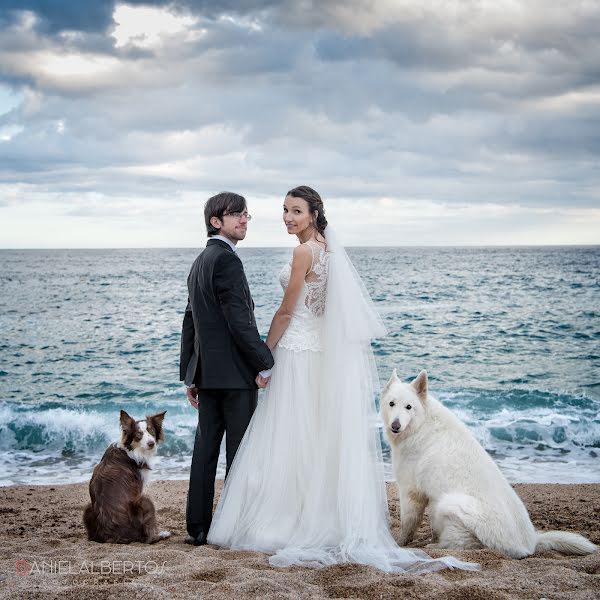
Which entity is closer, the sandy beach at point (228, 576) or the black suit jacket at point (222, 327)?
the sandy beach at point (228, 576)

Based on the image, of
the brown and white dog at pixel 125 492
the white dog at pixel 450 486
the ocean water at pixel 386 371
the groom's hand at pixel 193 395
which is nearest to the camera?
the white dog at pixel 450 486

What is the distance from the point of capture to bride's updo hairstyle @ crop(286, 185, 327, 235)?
4445mm

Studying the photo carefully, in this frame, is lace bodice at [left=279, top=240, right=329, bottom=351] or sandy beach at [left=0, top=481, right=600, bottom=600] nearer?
sandy beach at [left=0, top=481, right=600, bottom=600]

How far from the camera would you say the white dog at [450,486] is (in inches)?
165

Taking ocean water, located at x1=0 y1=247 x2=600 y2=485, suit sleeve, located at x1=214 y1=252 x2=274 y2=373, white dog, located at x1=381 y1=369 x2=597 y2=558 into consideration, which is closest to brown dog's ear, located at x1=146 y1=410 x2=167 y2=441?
suit sleeve, located at x1=214 y1=252 x2=274 y2=373

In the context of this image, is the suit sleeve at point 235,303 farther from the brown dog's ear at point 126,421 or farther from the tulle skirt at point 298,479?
the brown dog's ear at point 126,421

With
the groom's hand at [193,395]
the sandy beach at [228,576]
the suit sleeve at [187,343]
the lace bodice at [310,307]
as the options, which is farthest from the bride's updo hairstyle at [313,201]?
the sandy beach at [228,576]

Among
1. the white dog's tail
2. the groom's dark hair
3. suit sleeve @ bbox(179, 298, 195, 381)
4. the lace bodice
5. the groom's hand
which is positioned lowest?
the white dog's tail

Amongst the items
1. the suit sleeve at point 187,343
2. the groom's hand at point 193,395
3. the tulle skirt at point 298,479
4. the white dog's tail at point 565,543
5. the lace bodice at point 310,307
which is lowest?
the white dog's tail at point 565,543

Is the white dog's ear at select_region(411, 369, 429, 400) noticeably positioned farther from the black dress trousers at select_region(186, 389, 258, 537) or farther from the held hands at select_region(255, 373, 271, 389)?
the black dress trousers at select_region(186, 389, 258, 537)

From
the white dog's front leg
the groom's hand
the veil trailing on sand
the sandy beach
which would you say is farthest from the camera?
the groom's hand

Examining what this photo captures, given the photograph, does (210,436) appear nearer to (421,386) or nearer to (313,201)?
(421,386)

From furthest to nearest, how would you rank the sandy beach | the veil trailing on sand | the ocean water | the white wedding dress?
the ocean water, the white wedding dress, the veil trailing on sand, the sandy beach

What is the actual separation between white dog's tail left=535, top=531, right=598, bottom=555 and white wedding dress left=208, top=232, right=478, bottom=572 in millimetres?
1144
